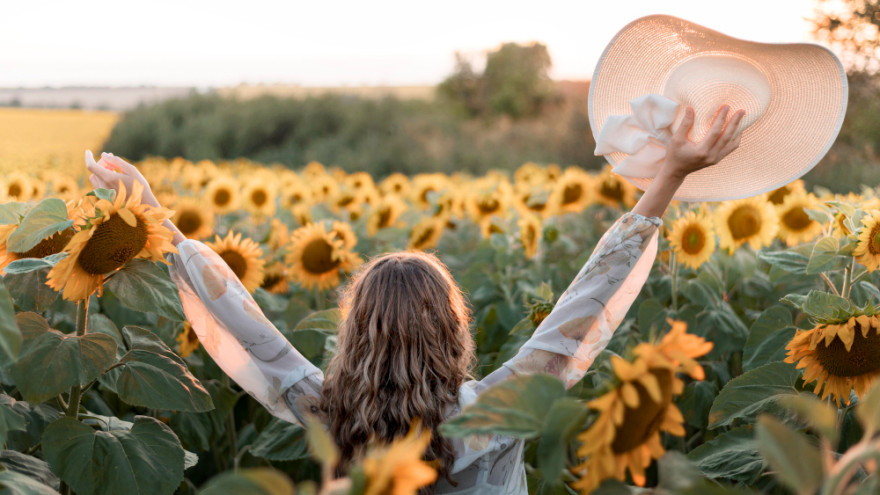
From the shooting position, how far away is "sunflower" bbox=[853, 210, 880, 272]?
1.92 m

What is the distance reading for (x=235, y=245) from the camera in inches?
99.3

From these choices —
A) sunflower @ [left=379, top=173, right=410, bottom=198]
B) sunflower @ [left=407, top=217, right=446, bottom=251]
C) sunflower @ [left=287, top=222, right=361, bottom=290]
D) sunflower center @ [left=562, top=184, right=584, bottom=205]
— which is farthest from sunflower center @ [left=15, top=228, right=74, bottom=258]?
sunflower @ [left=379, top=173, right=410, bottom=198]

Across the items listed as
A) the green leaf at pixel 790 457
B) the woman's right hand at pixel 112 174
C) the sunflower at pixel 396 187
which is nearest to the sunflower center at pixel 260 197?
the sunflower at pixel 396 187

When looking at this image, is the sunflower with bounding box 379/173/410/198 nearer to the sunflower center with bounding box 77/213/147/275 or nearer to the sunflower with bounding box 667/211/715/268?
the sunflower with bounding box 667/211/715/268

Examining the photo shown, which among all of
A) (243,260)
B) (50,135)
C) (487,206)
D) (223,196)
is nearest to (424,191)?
(487,206)

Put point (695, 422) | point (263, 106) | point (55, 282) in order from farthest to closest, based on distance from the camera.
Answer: point (263, 106), point (695, 422), point (55, 282)

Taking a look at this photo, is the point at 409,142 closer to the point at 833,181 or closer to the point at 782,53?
the point at 833,181

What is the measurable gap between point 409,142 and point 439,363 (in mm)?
16072

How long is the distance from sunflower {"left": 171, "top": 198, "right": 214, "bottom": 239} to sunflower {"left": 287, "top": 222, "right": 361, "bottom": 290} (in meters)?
0.78

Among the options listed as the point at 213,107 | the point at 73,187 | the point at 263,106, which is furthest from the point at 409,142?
the point at 73,187

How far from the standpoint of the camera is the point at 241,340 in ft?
5.41

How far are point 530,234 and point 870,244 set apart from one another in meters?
1.66

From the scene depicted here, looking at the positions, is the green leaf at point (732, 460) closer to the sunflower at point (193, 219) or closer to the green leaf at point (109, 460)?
the green leaf at point (109, 460)

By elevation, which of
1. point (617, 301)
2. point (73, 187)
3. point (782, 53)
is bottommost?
point (73, 187)
